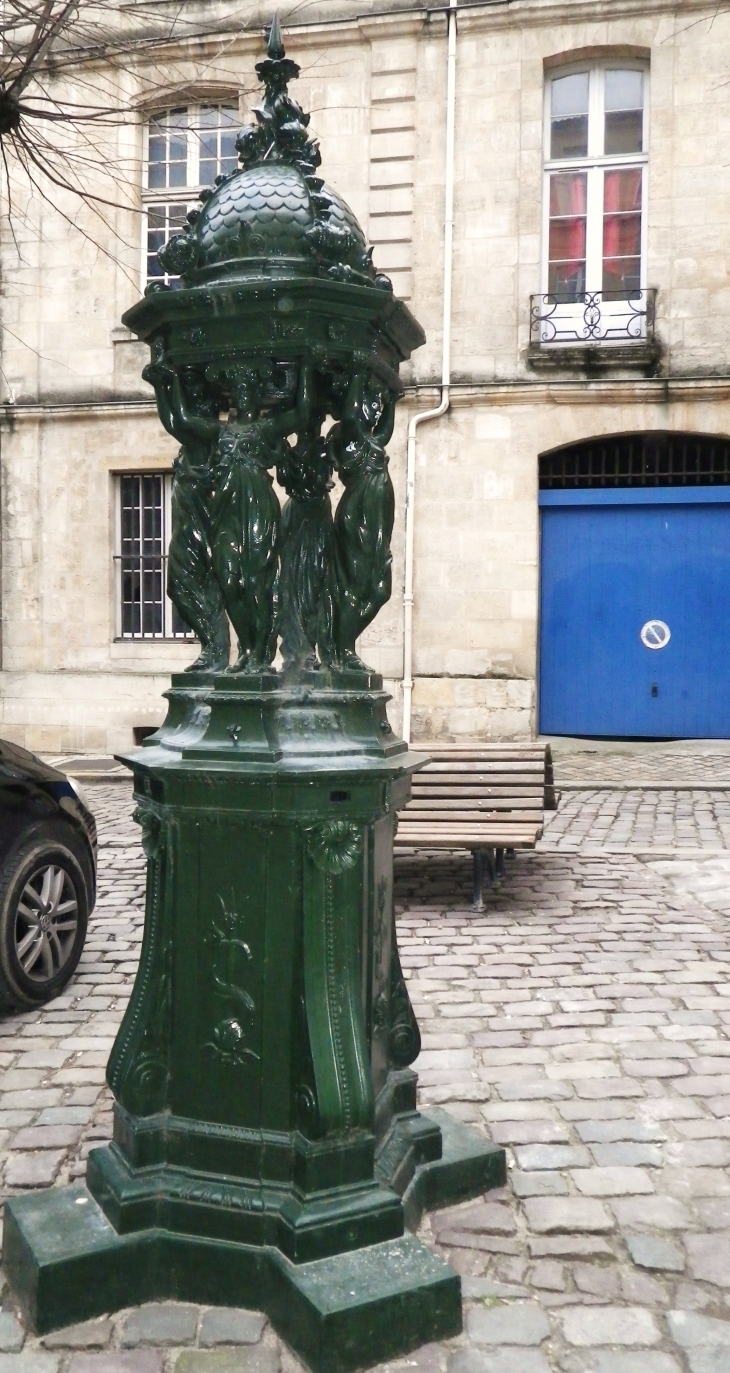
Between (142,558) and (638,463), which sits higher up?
(638,463)

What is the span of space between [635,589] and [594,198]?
4.63 metres

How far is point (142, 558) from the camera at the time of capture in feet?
48.2

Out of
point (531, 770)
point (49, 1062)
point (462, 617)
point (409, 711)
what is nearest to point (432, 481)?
A: point (462, 617)

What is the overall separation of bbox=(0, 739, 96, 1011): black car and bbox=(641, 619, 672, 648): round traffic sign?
9844 millimetres

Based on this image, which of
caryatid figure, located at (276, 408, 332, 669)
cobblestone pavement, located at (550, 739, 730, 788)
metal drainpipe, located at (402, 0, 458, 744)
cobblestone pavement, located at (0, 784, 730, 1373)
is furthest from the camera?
metal drainpipe, located at (402, 0, 458, 744)

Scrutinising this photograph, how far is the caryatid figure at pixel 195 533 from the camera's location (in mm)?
2959

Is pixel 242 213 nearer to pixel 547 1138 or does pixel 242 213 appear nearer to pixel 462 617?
pixel 547 1138

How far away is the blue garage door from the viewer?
45.1 ft

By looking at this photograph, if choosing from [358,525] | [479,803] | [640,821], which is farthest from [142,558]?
[358,525]

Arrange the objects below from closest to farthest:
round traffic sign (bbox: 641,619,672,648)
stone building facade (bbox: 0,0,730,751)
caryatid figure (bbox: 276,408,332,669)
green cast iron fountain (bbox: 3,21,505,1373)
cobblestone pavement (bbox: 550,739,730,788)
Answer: green cast iron fountain (bbox: 3,21,505,1373), caryatid figure (bbox: 276,408,332,669), cobblestone pavement (bbox: 550,739,730,788), stone building facade (bbox: 0,0,730,751), round traffic sign (bbox: 641,619,672,648)

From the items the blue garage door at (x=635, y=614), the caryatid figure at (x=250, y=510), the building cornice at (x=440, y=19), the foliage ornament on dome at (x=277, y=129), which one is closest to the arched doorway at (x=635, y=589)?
the blue garage door at (x=635, y=614)

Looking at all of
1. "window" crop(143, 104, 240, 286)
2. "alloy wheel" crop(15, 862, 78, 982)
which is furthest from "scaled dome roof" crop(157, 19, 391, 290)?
"window" crop(143, 104, 240, 286)

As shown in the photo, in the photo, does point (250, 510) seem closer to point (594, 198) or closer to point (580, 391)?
point (580, 391)

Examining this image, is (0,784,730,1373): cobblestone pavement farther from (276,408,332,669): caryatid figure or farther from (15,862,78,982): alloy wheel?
(276,408,332,669): caryatid figure
